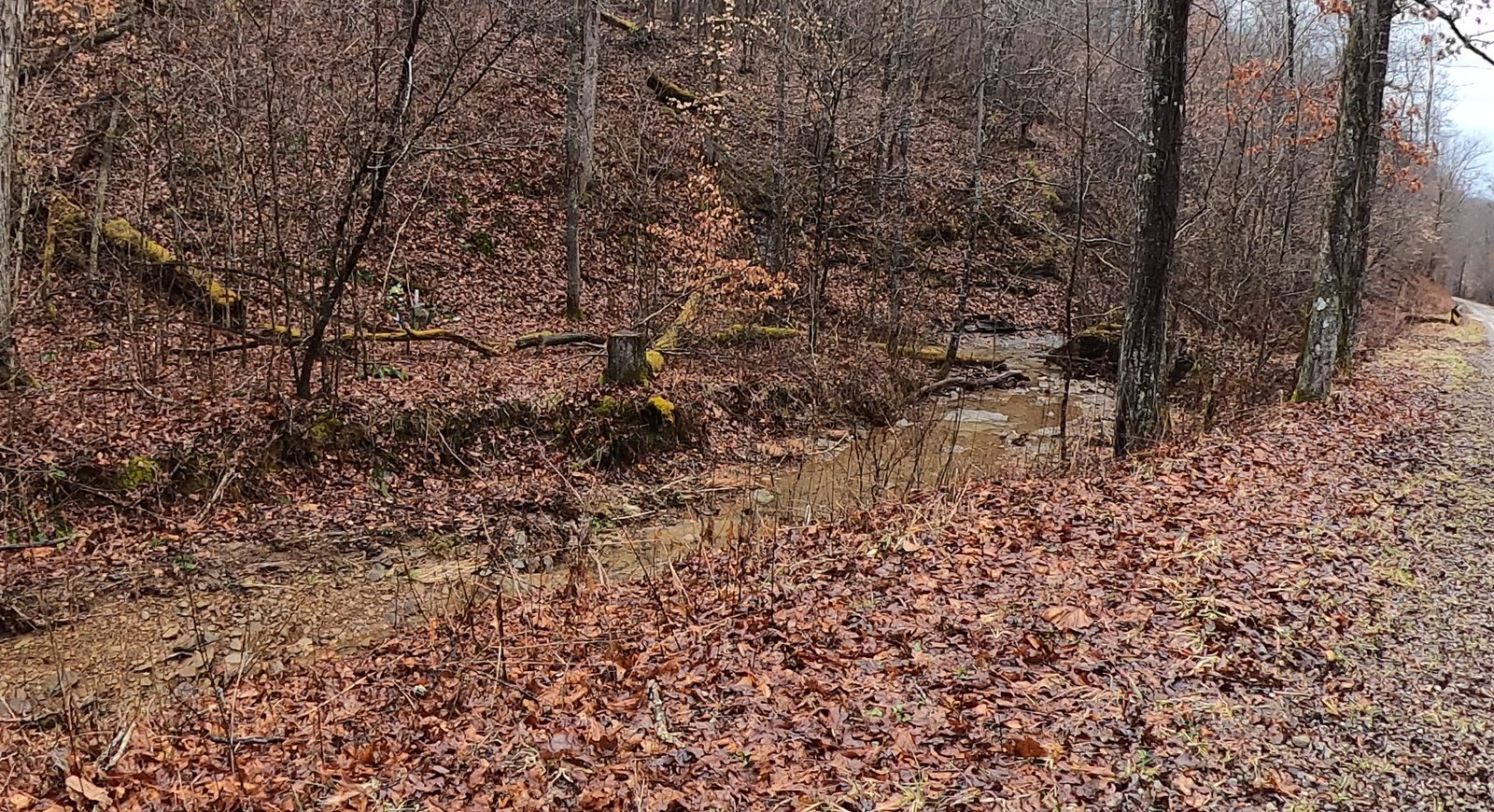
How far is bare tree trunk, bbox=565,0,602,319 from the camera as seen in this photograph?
50.7 ft

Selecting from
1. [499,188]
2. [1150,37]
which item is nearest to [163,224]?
[499,188]

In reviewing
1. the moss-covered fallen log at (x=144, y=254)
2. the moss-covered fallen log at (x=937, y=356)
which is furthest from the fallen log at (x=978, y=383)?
the moss-covered fallen log at (x=144, y=254)

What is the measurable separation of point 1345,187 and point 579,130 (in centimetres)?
1201

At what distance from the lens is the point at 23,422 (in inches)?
330

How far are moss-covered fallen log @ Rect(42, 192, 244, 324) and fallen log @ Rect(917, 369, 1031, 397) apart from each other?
10.9 m

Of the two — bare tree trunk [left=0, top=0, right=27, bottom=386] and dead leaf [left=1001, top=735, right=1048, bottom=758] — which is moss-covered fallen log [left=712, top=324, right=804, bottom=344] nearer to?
bare tree trunk [left=0, top=0, right=27, bottom=386]

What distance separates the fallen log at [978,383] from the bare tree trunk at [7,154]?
1234cm

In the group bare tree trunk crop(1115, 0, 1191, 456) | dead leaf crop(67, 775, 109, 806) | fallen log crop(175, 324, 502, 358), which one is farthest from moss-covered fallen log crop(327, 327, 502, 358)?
bare tree trunk crop(1115, 0, 1191, 456)

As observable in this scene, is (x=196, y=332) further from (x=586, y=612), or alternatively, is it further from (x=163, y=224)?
(x=586, y=612)

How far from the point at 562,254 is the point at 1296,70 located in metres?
18.8

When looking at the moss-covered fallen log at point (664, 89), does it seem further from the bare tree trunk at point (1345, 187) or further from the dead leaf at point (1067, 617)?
the dead leaf at point (1067, 617)

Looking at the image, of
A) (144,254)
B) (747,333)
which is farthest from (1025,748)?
(144,254)

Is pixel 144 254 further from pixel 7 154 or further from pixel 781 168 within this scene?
pixel 781 168

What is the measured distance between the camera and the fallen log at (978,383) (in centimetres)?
1566
